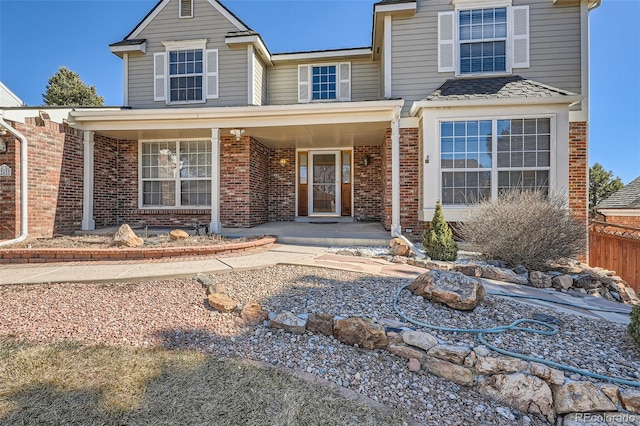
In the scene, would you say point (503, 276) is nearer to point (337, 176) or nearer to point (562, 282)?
point (562, 282)

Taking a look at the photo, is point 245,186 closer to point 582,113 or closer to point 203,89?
point 203,89

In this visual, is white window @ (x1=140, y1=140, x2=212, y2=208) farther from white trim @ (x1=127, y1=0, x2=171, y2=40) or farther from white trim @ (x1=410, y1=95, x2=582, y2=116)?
white trim @ (x1=410, y1=95, x2=582, y2=116)

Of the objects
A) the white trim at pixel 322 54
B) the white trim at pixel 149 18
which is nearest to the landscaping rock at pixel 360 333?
the white trim at pixel 322 54

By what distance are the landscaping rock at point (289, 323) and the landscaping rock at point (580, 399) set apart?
75.1 inches

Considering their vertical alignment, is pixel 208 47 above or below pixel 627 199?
above

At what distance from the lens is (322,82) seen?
1038 centimetres

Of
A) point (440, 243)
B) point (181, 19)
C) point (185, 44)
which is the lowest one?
point (440, 243)

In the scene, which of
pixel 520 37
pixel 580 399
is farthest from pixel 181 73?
pixel 580 399

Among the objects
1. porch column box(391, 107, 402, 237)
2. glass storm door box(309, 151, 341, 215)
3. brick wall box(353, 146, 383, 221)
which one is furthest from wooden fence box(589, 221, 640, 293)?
glass storm door box(309, 151, 341, 215)

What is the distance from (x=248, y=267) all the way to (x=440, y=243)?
10.7 feet

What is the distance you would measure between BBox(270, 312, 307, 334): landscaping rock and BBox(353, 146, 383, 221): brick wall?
283 inches

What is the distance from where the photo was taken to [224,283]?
3.94 m

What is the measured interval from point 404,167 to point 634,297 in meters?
4.66

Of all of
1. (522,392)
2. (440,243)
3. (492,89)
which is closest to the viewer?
(522,392)
